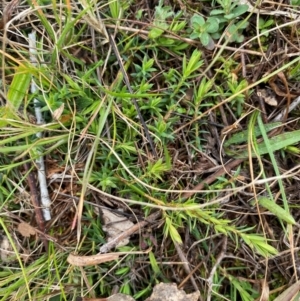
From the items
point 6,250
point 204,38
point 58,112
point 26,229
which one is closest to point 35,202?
point 26,229

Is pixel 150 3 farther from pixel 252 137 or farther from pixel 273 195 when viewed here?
pixel 273 195

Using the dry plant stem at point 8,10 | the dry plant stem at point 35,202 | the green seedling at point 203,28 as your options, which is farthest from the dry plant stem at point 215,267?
the dry plant stem at point 8,10

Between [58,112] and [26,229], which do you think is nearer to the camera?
[58,112]

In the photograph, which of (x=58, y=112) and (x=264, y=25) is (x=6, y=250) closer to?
(x=58, y=112)

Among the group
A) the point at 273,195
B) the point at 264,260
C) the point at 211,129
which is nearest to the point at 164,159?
the point at 211,129

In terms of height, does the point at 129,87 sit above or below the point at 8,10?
below
